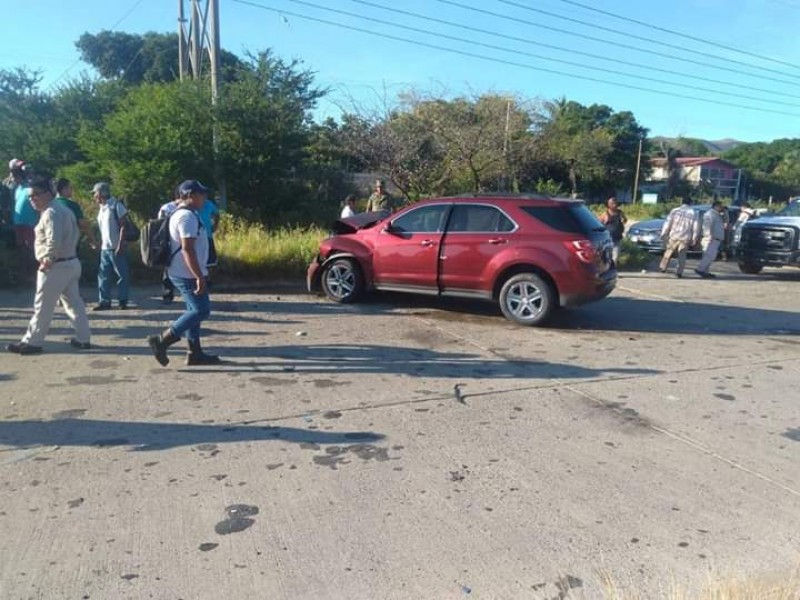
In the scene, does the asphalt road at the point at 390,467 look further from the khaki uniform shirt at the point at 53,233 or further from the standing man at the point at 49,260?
the khaki uniform shirt at the point at 53,233

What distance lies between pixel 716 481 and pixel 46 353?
6.02 m

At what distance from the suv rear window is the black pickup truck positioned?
28.4ft

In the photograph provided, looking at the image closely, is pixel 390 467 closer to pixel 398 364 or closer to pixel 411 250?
pixel 398 364

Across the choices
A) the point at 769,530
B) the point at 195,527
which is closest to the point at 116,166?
the point at 195,527

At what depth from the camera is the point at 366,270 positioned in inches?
381

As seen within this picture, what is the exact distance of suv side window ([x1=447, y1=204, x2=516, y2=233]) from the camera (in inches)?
348

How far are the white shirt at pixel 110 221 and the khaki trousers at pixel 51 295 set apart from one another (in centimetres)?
178

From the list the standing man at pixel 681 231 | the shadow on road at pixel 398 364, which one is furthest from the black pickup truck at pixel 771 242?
the shadow on road at pixel 398 364

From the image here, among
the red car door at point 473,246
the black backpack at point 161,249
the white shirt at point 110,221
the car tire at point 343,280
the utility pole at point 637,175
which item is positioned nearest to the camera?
the black backpack at point 161,249

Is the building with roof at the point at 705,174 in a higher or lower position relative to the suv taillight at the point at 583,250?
higher

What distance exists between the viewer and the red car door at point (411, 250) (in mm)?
9203

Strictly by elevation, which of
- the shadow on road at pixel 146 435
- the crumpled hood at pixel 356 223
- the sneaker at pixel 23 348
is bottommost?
the shadow on road at pixel 146 435

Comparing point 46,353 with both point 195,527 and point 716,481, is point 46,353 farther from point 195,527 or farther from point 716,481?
point 716,481

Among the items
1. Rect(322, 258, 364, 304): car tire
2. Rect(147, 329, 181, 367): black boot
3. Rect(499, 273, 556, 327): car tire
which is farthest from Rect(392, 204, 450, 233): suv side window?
Rect(147, 329, 181, 367): black boot
